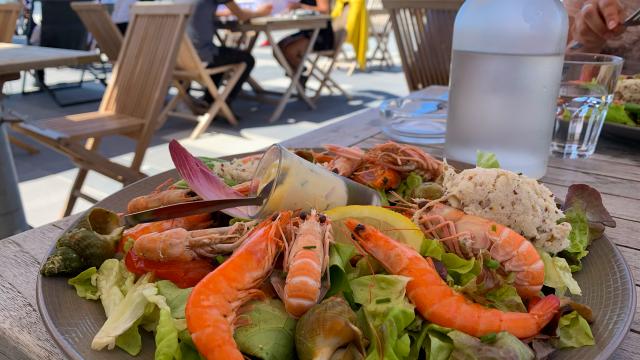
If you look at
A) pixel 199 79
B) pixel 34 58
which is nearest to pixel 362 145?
pixel 34 58

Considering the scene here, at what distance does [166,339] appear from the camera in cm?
53

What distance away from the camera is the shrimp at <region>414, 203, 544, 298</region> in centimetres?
67

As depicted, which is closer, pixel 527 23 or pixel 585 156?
pixel 527 23

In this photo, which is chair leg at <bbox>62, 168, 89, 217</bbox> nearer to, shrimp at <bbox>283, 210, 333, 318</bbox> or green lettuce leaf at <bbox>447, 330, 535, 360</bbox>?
shrimp at <bbox>283, 210, 333, 318</bbox>

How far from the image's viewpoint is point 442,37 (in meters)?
2.63

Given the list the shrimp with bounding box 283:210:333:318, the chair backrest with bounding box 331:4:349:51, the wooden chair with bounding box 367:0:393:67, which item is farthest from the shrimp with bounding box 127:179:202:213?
the wooden chair with bounding box 367:0:393:67

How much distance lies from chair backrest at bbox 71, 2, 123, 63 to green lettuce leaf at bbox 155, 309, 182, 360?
164 inches

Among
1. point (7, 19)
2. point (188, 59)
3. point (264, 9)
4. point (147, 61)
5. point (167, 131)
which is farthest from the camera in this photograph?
point (167, 131)

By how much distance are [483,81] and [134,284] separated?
84 cm

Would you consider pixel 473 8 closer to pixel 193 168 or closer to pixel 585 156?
pixel 585 156

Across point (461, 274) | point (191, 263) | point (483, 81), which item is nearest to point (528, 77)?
point (483, 81)

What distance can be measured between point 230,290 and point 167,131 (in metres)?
4.46

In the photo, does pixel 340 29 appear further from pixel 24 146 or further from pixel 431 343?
pixel 431 343

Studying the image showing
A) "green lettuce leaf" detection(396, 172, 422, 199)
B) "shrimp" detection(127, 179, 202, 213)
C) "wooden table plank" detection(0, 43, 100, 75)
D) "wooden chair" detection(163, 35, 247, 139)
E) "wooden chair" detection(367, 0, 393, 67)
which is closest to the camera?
"shrimp" detection(127, 179, 202, 213)
